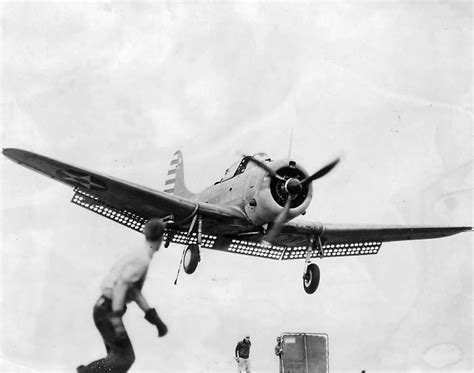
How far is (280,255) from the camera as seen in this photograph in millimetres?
15766

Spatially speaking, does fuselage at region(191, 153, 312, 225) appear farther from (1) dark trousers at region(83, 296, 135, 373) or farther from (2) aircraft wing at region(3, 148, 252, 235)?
(1) dark trousers at region(83, 296, 135, 373)

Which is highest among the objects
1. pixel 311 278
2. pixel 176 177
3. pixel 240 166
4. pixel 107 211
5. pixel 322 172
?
Result: pixel 176 177

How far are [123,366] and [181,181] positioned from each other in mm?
12677

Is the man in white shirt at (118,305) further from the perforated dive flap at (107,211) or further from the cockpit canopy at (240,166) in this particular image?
the cockpit canopy at (240,166)

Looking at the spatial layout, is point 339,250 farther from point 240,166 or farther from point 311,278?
point 240,166

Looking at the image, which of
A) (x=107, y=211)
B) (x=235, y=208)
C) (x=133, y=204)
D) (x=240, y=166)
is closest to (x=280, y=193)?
(x=235, y=208)

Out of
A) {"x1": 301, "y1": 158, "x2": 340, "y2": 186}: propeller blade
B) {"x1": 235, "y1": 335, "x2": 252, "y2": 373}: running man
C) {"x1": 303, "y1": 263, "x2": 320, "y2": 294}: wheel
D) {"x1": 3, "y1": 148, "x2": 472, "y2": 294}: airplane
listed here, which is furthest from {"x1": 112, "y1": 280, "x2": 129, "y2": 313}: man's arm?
{"x1": 303, "y1": 263, "x2": 320, "y2": 294}: wheel

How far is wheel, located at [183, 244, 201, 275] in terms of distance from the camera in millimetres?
12805

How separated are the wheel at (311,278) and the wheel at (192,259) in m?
2.62

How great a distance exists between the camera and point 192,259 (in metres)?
12.8

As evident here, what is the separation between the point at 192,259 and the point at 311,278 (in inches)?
110

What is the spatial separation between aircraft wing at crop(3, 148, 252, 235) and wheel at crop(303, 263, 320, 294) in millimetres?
1976

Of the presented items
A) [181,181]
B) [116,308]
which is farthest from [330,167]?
[116,308]

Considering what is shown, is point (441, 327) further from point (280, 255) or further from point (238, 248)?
point (238, 248)
